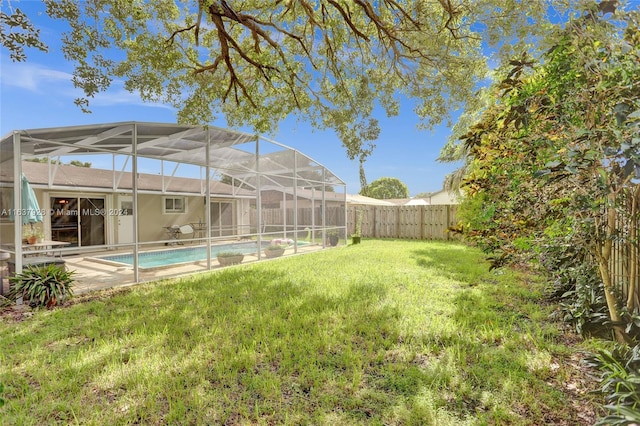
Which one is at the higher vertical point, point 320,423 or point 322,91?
point 322,91

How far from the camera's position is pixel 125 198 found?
13.4 meters

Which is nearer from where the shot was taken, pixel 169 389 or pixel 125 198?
pixel 169 389

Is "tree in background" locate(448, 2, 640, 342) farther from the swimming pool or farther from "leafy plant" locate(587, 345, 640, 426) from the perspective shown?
the swimming pool

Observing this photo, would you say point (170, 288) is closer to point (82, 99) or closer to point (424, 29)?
point (82, 99)

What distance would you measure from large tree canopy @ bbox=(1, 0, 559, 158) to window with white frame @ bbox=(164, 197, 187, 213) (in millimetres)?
8527

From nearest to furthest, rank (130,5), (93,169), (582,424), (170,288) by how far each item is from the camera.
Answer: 1. (582,424)
2. (130,5)
3. (170,288)
4. (93,169)

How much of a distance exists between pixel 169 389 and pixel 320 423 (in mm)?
1448

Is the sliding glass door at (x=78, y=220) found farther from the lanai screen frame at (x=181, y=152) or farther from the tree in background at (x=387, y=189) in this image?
the tree in background at (x=387, y=189)

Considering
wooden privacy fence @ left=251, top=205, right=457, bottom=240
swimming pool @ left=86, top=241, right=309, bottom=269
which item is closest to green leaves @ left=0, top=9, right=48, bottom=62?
swimming pool @ left=86, top=241, right=309, bottom=269

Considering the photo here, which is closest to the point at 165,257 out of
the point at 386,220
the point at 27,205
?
the point at 27,205

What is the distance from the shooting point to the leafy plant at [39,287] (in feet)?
17.7

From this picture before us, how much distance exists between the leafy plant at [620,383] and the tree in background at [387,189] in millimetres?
48871

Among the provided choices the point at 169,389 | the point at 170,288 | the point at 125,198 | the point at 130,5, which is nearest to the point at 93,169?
the point at 125,198

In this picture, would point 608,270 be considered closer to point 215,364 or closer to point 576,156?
point 576,156
